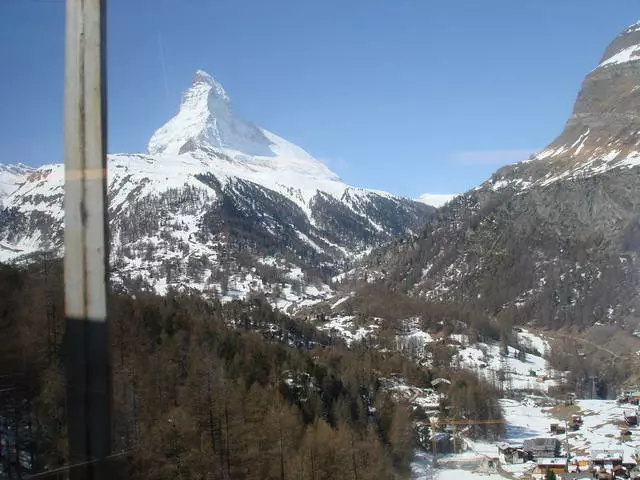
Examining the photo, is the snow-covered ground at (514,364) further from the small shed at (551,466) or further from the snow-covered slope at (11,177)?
the snow-covered slope at (11,177)

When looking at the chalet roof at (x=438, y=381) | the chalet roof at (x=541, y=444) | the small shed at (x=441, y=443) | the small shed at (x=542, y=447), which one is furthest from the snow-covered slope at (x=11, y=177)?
the chalet roof at (x=438, y=381)

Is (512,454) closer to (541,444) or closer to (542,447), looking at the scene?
(542,447)

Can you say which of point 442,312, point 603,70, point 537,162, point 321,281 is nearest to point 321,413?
point 442,312

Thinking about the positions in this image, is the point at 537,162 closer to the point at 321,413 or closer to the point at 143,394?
the point at 321,413

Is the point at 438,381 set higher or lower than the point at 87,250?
lower

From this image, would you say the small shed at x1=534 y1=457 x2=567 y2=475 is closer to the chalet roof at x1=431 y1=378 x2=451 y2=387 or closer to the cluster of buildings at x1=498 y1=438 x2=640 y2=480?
the cluster of buildings at x1=498 y1=438 x2=640 y2=480

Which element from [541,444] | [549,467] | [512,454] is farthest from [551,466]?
[541,444]
